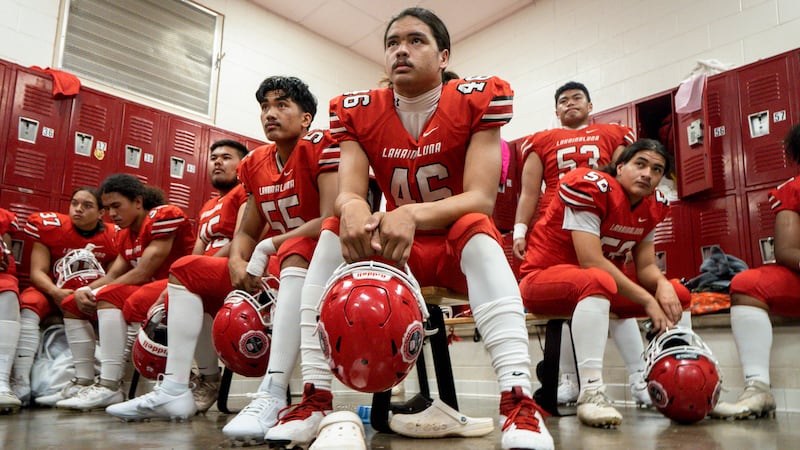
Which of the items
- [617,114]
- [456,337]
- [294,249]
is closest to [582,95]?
[617,114]

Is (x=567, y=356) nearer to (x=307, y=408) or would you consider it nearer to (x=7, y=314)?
(x=307, y=408)

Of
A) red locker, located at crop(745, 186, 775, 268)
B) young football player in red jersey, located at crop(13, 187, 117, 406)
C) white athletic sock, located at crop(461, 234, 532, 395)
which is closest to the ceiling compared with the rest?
red locker, located at crop(745, 186, 775, 268)

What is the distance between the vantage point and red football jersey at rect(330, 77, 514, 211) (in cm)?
160

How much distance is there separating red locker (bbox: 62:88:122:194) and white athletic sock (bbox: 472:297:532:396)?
4001 millimetres

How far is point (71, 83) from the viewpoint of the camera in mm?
4383

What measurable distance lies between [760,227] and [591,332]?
2.42 metres

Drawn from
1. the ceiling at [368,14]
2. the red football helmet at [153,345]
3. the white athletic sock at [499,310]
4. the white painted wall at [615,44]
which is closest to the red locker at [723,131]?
the white painted wall at [615,44]

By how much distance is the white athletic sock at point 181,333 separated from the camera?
209cm

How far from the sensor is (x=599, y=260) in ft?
7.23

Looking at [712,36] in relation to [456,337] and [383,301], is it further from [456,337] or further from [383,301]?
[383,301]

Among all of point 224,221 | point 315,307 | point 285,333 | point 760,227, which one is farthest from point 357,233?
point 760,227

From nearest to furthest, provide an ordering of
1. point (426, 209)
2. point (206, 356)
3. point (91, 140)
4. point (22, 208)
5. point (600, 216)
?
point (426, 209), point (600, 216), point (206, 356), point (22, 208), point (91, 140)

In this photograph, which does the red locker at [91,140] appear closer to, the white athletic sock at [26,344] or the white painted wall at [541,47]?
the white painted wall at [541,47]

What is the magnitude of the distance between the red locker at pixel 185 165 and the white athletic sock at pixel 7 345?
2.18 meters
